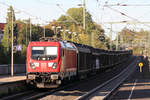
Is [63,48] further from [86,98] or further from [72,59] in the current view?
[86,98]

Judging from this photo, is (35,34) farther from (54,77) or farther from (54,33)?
(54,77)

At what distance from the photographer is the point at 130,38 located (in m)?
149

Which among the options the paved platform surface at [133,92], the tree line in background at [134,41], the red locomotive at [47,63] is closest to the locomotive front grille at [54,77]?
the red locomotive at [47,63]

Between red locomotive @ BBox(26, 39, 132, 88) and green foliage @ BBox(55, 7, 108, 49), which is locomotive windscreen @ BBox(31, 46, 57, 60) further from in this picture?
green foliage @ BBox(55, 7, 108, 49)

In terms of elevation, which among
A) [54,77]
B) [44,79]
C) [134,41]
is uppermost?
[134,41]

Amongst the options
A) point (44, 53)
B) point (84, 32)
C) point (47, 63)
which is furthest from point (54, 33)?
point (47, 63)

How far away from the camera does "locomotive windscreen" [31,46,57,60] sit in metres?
22.5

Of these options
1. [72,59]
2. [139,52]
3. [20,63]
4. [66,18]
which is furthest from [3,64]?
[139,52]

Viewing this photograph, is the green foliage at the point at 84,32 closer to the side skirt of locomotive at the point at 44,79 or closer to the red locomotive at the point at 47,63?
the red locomotive at the point at 47,63

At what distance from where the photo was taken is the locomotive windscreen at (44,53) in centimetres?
2248

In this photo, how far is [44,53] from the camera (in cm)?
2278

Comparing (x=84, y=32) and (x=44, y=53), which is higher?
(x=84, y=32)

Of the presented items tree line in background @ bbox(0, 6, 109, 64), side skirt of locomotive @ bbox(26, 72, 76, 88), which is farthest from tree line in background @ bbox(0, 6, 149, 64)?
side skirt of locomotive @ bbox(26, 72, 76, 88)

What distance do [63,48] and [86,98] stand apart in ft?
16.1
